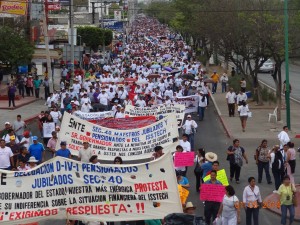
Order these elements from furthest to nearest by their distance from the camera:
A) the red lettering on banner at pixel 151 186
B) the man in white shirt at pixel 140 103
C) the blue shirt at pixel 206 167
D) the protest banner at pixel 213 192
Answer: the man in white shirt at pixel 140 103
the blue shirt at pixel 206 167
the protest banner at pixel 213 192
the red lettering on banner at pixel 151 186

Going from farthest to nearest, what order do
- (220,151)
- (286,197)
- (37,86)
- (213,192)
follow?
(37,86) < (220,151) < (286,197) < (213,192)

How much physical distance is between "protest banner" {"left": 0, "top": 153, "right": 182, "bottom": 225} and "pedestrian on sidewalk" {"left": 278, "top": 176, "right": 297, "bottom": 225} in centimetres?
302

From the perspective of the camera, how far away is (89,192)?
1040 centimetres

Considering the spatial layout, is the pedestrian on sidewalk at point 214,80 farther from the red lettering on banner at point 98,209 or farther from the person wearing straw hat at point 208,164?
the red lettering on banner at point 98,209

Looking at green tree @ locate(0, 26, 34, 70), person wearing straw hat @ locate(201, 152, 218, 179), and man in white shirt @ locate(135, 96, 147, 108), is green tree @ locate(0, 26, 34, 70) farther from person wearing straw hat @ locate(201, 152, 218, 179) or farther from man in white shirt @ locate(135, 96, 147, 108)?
person wearing straw hat @ locate(201, 152, 218, 179)

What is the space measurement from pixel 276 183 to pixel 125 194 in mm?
6298

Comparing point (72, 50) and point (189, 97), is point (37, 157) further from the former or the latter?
point (72, 50)

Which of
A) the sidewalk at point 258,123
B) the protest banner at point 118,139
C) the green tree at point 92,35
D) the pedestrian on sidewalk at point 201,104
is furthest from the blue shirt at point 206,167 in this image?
the green tree at point 92,35

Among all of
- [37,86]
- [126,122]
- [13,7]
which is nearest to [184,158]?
[126,122]

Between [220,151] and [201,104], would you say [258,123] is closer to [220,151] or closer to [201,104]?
[201,104]

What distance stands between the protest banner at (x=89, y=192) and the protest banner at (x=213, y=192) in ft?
6.32

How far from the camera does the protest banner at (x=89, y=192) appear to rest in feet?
33.5

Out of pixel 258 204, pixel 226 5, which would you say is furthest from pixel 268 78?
pixel 258 204

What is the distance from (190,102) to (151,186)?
56.2ft
